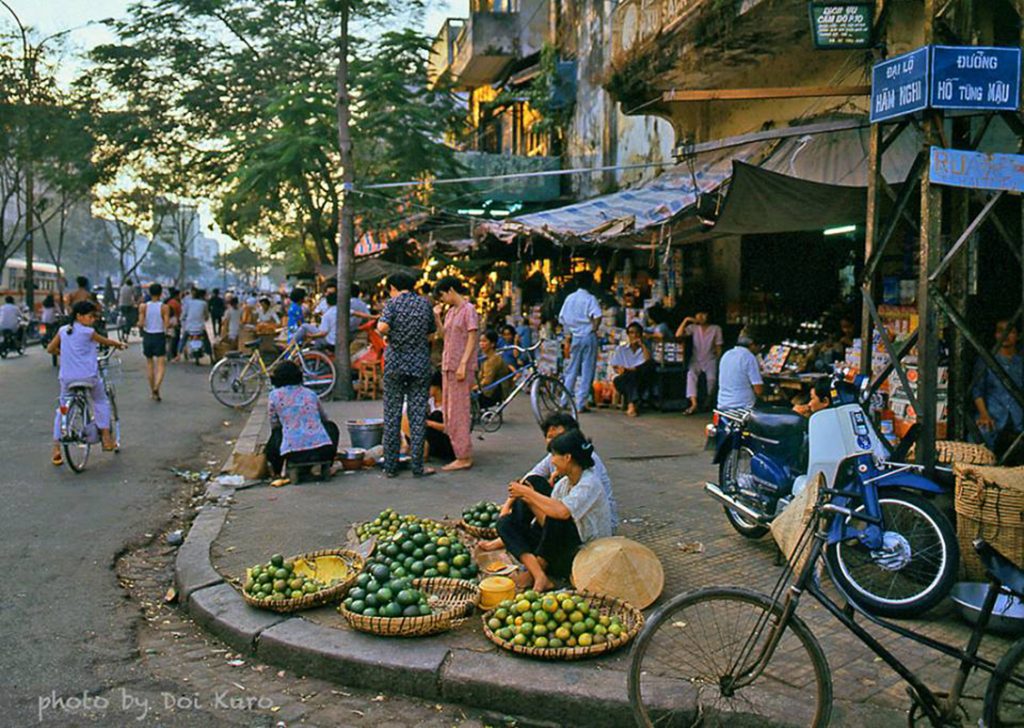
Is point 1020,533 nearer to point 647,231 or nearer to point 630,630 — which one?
point 630,630

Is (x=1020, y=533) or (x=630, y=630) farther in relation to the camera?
(x=1020, y=533)

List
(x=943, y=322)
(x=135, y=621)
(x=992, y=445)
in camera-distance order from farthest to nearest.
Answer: (x=992, y=445) < (x=943, y=322) < (x=135, y=621)

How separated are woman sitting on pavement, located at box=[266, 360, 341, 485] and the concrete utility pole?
533 cm

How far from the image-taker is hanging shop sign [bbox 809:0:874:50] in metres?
6.42

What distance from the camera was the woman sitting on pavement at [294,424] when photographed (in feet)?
25.5

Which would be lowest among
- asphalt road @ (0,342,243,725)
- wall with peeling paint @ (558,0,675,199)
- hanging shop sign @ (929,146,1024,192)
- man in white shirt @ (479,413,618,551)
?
asphalt road @ (0,342,243,725)

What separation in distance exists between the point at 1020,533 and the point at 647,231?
22.4 ft

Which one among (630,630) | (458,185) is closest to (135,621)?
(630,630)

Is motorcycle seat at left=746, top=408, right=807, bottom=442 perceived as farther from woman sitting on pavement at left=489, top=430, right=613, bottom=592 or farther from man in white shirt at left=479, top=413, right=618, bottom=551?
woman sitting on pavement at left=489, top=430, right=613, bottom=592

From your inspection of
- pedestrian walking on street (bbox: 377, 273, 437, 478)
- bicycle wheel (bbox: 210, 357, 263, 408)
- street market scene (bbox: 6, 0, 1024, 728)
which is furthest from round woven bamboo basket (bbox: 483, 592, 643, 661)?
bicycle wheel (bbox: 210, 357, 263, 408)

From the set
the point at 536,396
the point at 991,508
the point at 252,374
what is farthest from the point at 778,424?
the point at 252,374

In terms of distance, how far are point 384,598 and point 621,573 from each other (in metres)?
1.29

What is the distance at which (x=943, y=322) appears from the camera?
6109 mm

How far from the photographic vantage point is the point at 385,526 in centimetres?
589
